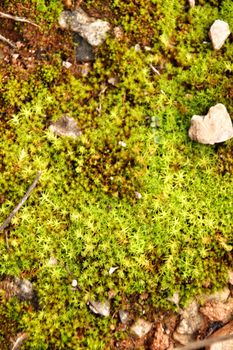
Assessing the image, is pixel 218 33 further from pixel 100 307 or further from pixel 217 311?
pixel 100 307

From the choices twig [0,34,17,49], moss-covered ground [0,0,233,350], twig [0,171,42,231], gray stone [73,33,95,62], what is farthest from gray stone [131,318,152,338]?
twig [0,34,17,49]

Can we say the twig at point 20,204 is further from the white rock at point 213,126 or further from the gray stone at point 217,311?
the gray stone at point 217,311

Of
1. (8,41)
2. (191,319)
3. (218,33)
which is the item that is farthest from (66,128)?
(191,319)

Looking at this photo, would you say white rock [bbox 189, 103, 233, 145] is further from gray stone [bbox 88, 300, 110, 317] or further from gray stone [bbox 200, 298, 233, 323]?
gray stone [bbox 88, 300, 110, 317]

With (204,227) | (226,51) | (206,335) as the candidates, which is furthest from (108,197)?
(226,51)

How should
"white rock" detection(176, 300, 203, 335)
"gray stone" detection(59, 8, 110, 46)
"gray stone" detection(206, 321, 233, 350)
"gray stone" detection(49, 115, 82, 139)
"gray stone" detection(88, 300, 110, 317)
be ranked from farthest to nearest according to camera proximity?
"gray stone" detection(59, 8, 110, 46)
"gray stone" detection(49, 115, 82, 139)
"white rock" detection(176, 300, 203, 335)
"gray stone" detection(88, 300, 110, 317)
"gray stone" detection(206, 321, 233, 350)
